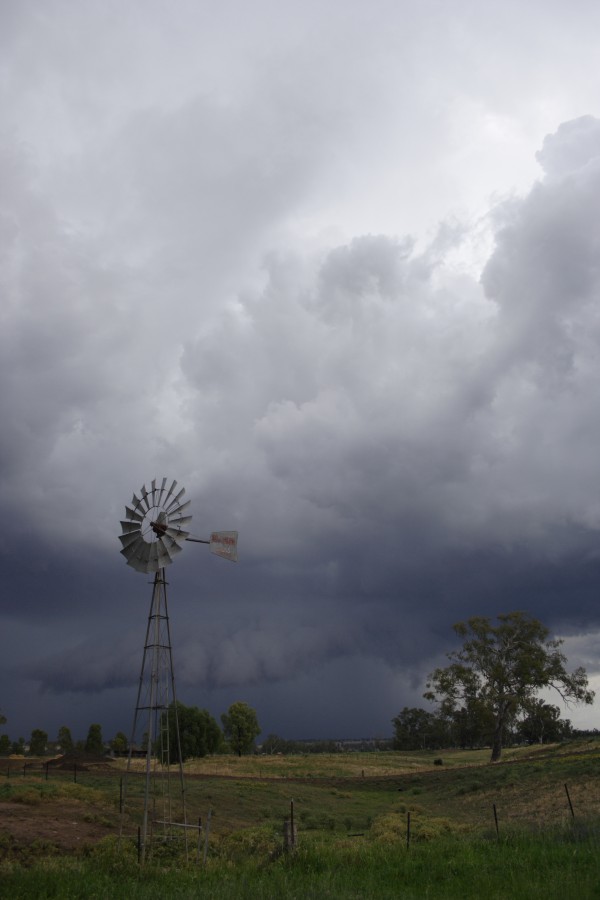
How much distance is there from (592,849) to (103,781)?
38884 mm

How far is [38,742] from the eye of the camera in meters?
117

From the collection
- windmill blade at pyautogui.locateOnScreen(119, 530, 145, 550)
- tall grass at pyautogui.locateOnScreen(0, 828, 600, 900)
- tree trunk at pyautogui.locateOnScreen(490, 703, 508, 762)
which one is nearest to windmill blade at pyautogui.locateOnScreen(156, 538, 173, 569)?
windmill blade at pyautogui.locateOnScreen(119, 530, 145, 550)

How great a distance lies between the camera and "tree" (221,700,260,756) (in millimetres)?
126125

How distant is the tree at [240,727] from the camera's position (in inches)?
4966

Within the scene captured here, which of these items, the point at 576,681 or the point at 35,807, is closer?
the point at 35,807

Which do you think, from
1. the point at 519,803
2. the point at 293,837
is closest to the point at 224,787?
the point at 519,803

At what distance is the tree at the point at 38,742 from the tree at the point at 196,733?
33.8m

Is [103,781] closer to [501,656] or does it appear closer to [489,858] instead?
→ [489,858]

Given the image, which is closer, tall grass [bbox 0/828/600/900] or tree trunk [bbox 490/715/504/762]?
tall grass [bbox 0/828/600/900]

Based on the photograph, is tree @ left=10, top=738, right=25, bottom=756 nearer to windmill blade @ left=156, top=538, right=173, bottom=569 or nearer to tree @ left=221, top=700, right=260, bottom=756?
tree @ left=221, top=700, right=260, bottom=756

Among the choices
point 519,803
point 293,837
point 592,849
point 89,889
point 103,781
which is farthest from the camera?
point 103,781

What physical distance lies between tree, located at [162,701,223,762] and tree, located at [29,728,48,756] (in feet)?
111

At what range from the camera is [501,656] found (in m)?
81.5

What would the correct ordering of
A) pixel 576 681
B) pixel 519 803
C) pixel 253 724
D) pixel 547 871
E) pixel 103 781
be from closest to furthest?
1. pixel 547 871
2. pixel 519 803
3. pixel 103 781
4. pixel 576 681
5. pixel 253 724
